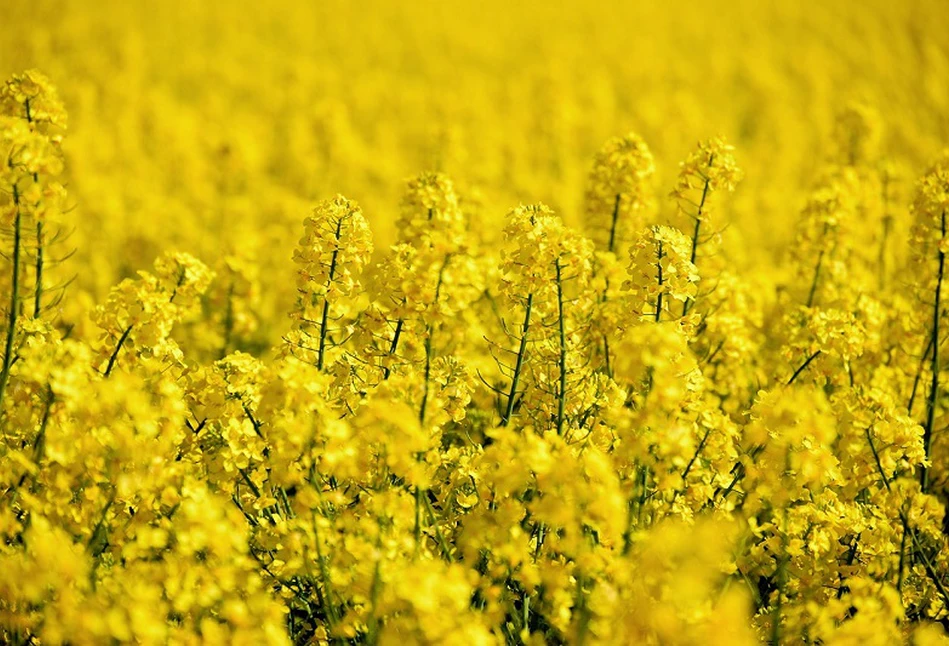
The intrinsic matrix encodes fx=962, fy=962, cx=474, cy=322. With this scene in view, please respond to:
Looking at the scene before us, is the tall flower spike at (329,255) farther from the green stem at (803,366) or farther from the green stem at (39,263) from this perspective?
the green stem at (803,366)

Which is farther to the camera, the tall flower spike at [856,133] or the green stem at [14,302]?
the tall flower spike at [856,133]

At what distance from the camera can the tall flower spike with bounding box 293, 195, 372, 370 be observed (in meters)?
2.75

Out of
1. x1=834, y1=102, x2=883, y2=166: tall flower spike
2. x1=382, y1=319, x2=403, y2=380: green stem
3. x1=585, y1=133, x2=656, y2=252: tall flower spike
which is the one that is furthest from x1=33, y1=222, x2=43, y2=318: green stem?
x1=834, y1=102, x2=883, y2=166: tall flower spike

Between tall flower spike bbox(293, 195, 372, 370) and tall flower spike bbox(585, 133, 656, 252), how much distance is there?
127 centimetres

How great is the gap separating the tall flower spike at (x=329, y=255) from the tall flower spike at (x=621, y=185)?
4.17ft

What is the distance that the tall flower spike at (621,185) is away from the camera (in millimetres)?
3680

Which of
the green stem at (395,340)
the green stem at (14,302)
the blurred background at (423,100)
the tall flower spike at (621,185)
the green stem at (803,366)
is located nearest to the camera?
the green stem at (14,302)

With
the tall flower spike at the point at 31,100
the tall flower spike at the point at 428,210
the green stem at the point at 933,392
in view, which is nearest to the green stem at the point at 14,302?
the tall flower spike at the point at 31,100

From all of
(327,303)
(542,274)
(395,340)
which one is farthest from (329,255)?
(542,274)

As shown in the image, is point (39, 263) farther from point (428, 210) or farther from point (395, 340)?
point (428, 210)

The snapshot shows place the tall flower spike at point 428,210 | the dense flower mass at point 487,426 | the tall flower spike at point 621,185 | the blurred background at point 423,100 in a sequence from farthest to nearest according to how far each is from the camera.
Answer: the blurred background at point 423,100 → the tall flower spike at point 621,185 → the tall flower spike at point 428,210 → the dense flower mass at point 487,426

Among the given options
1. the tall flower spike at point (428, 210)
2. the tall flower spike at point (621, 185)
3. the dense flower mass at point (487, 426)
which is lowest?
the dense flower mass at point (487, 426)

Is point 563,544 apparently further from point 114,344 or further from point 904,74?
point 904,74

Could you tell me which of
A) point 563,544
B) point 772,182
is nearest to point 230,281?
point 563,544
